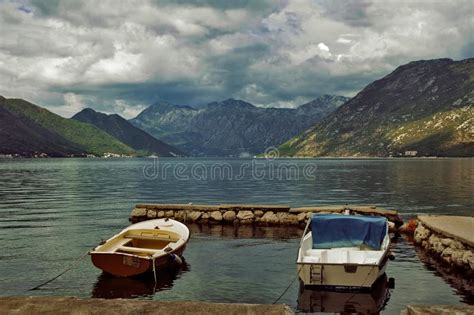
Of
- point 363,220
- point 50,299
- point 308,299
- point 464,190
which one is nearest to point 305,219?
point 363,220

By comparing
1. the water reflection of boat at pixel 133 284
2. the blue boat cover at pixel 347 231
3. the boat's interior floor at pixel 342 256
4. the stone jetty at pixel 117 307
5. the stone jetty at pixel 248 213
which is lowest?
the water reflection of boat at pixel 133 284

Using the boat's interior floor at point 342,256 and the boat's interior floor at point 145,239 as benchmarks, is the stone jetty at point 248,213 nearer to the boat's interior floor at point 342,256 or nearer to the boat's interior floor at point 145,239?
the boat's interior floor at point 145,239

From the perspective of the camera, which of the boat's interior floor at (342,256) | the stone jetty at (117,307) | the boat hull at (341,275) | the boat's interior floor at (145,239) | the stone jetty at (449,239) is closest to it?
the stone jetty at (117,307)

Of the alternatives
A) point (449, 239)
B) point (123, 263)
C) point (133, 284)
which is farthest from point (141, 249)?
point (449, 239)

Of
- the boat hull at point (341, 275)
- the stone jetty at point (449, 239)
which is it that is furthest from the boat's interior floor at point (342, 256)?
the stone jetty at point (449, 239)

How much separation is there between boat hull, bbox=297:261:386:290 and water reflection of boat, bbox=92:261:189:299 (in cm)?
737

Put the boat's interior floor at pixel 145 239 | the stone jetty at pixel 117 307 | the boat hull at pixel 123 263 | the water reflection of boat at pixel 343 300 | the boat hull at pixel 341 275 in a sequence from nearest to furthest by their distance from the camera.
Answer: the stone jetty at pixel 117 307, the water reflection of boat at pixel 343 300, the boat hull at pixel 341 275, the boat hull at pixel 123 263, the boat's interior floor at pixel 145 239

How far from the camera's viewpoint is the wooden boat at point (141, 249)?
23500 mm

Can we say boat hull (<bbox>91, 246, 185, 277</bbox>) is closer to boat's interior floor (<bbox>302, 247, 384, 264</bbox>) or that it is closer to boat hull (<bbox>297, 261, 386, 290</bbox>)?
boat's interior floor (<bbox>302, 247, 384, 264</bbox>)

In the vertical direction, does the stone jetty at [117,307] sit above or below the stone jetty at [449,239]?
above

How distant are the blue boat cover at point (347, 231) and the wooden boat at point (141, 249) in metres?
8.12

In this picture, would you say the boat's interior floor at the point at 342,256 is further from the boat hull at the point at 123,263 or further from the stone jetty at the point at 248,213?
the stone jetty at the point at 248,213

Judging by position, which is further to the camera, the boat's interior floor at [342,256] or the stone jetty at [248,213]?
the stone jetty at [248,213]

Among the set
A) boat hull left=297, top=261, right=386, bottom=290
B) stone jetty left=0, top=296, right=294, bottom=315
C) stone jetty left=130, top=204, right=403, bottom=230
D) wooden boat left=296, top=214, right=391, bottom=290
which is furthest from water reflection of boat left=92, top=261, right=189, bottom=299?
stone jetty left=130, top=204, right=403, bottom=230
